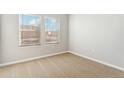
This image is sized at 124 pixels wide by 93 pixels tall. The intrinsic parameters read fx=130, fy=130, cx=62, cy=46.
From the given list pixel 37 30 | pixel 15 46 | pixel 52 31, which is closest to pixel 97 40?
pixel 52 31

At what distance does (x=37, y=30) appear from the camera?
152cm

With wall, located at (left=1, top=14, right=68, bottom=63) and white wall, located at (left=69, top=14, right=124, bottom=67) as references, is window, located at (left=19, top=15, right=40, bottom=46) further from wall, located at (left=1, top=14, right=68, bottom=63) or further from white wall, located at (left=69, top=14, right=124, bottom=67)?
white wall, located at (left=69, top=14, right=124, bottom=67)

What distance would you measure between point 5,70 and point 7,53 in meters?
0.20

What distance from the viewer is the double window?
141cm

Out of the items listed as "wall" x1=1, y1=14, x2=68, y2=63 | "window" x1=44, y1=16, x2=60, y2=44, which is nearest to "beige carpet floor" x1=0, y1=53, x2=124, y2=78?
"wall" x1=1, y1=14, x2=68, y2=63

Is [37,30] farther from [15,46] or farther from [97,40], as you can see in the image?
[97,40]

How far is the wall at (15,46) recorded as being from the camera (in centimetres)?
131

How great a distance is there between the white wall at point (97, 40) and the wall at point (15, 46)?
0.13 m

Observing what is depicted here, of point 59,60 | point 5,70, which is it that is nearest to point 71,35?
point 59,60

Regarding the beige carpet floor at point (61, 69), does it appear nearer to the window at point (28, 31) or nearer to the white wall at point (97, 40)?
the white wall at point (97, 40)

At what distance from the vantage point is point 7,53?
4.60ft

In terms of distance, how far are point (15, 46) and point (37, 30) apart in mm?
307

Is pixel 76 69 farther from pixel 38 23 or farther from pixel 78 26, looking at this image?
pixel 38 23

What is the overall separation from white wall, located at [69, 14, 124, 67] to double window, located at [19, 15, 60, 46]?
7.8 inches
